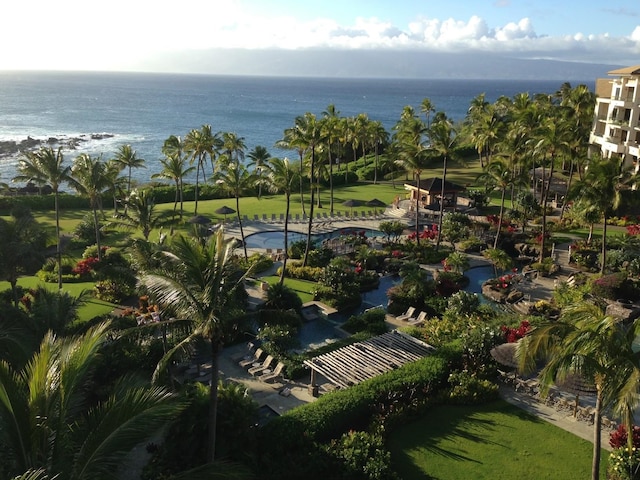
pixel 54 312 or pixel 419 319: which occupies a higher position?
pixel 54 312

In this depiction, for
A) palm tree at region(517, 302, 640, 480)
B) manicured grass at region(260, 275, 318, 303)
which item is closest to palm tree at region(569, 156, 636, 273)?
manicured grass at region(260, 275, 318, 303)

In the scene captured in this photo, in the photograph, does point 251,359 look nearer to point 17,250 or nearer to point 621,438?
point 17,250

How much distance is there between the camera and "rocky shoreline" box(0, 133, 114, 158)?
333 feet

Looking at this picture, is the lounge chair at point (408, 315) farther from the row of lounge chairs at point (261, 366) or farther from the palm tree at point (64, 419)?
the palm tree at point (64, 419)

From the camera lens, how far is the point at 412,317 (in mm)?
26625

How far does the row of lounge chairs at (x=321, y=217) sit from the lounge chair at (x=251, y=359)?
24916 mm

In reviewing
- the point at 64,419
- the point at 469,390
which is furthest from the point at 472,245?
the point at 64,419

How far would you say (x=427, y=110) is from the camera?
8656 centimetres

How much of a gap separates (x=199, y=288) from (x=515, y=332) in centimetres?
1393

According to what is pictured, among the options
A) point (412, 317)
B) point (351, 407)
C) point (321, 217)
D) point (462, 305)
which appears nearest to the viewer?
point (351, 407)

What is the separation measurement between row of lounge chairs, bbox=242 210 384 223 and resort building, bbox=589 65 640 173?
829 inches

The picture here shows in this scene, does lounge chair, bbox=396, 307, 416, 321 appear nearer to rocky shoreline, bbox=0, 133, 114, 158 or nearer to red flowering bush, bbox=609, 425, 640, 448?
red flowering bush, bbox=609, 425, 640, 448

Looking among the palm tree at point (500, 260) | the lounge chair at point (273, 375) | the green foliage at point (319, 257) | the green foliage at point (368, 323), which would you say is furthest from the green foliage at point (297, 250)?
Result: the lounge chair at point (273, 375)

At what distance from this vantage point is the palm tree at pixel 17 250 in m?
20.7
